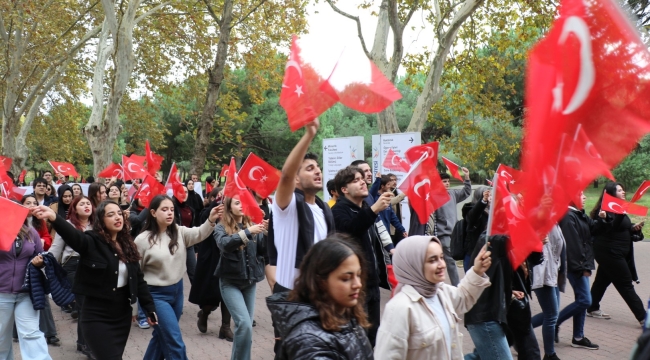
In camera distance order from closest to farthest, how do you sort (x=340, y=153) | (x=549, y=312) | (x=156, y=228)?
(x=156, y=228) → (x=549, y=312) → (x=340, y=153)

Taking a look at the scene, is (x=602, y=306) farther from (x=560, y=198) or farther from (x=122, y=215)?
(x=560, y=198)

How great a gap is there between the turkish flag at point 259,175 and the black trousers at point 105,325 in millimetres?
2404

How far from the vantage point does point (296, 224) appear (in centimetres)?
405

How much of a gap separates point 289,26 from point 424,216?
44.3 ft

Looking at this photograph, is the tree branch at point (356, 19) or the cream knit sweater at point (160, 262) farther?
the tree branch at point (356, 19)

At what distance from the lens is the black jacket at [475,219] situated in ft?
20.2

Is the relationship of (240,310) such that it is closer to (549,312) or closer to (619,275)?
(549,312)

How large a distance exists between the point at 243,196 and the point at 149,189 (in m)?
2.76

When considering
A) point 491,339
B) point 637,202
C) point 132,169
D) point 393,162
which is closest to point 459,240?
point 491,339

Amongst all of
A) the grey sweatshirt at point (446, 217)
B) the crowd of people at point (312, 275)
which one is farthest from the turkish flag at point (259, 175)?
the grey sweatshirt at point (446, 217)

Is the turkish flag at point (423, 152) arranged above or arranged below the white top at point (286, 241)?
above

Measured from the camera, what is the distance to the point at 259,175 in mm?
7320

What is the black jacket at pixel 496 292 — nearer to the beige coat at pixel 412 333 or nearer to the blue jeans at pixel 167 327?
the beige coat at pixel 412 333

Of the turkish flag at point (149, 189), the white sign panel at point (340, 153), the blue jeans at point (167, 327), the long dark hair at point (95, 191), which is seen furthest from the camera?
the white sign panel at point (340, 153)
